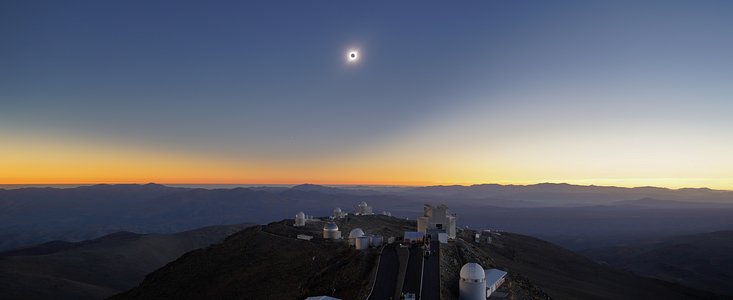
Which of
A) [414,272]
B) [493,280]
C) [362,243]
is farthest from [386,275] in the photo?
[362,243]

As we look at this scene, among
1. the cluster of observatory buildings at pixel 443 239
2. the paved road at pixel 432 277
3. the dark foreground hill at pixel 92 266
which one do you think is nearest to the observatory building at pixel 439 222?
the cluster of observatory buildings at pixel 443 239

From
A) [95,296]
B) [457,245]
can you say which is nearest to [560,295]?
[457,245]

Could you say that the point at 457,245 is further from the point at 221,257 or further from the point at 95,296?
the point at 95,296

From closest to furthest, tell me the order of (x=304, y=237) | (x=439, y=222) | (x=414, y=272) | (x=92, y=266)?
(x=414, y=272) < (x=439, y=222) < (x=304, y=237) < (x=92, y=266)

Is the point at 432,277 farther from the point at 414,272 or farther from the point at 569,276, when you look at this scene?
the point at 569,276

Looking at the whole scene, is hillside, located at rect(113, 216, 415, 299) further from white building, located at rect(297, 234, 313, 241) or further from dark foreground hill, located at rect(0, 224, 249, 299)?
dark foreground hill, located at rect(0, 224, 249, 299)

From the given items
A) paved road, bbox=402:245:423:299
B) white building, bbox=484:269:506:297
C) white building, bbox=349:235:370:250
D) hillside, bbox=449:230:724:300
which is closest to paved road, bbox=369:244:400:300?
paved road, bbox=402:245:423:299

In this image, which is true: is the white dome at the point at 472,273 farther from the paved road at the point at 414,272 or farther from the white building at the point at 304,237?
the white building at the point at 304,237
